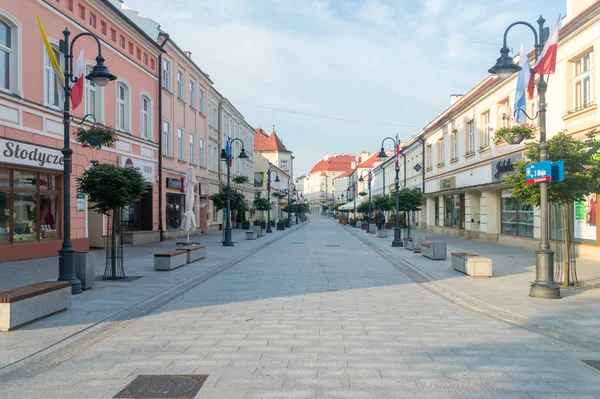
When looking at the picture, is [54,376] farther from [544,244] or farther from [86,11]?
[86,11]

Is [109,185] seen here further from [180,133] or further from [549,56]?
[180,133]

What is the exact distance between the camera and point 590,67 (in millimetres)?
15922

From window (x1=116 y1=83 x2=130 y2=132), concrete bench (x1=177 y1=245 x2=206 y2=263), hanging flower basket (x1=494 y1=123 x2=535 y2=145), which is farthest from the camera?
window (x1=116 y1=83 x2=130 y2=132)

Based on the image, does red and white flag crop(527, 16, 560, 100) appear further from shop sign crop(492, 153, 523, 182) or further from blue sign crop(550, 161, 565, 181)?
shop sign crop(492, 153, 523, 182)

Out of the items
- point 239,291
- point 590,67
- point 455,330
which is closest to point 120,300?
point 239,291

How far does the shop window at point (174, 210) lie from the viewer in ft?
93.4

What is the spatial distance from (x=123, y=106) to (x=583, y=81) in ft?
61.1

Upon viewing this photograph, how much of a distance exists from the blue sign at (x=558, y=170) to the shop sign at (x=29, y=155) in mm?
13843

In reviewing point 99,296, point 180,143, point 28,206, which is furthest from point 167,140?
point 99,296

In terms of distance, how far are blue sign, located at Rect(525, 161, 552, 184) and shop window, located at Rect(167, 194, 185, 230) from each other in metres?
21.8

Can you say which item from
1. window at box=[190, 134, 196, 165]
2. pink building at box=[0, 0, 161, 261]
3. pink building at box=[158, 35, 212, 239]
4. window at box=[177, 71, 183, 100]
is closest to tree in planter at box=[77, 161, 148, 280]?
pink building at box=[0, 0, 161, 261]

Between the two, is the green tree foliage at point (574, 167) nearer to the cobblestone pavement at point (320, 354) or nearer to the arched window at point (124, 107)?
the cobblestone pavement at point (320, 354)

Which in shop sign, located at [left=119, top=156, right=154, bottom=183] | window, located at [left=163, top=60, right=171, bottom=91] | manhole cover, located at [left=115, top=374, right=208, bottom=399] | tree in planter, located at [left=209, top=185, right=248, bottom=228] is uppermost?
window, located at [left=163, top=60, right=171, bottom=91]

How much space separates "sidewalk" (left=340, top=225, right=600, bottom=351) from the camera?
24.0ft
